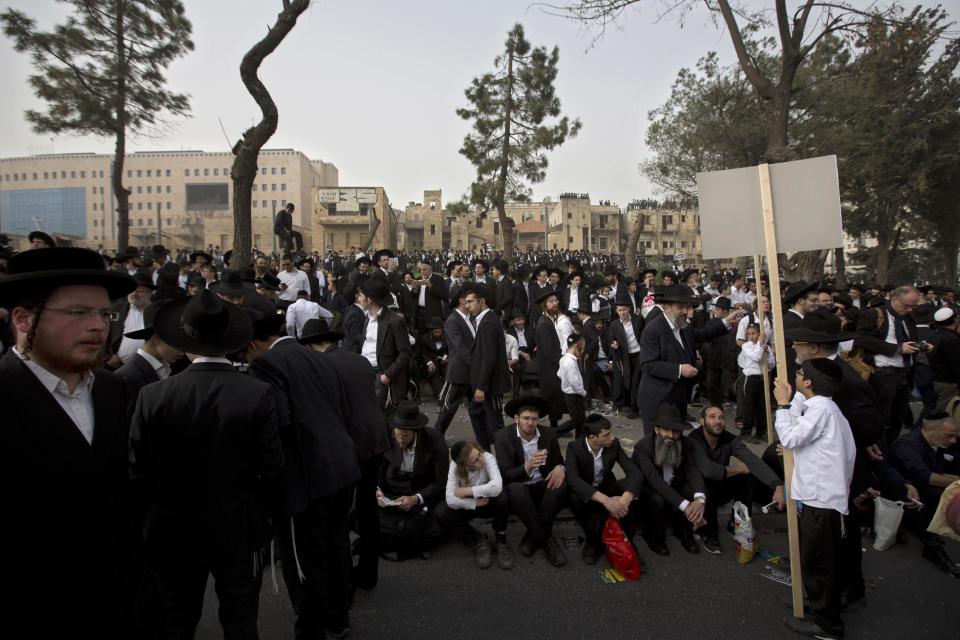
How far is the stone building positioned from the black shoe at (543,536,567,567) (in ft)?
283

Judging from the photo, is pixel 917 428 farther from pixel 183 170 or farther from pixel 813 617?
pixel 183 170

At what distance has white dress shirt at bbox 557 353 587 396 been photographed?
23.0ft

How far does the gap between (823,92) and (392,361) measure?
22.9 meters

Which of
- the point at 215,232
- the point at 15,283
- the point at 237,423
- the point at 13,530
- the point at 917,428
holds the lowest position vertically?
the point at 917,428

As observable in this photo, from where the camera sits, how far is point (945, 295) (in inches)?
450

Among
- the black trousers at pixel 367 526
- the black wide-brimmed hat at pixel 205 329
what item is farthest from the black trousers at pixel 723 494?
the black wide-brimmed hat at pixel 205 329

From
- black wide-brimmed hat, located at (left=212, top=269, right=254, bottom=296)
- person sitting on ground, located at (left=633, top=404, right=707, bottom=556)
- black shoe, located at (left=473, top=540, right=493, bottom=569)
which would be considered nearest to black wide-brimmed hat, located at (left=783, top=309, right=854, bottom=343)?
person sitting on ground, located at (left=633, top=404, right=707, bottom=556)

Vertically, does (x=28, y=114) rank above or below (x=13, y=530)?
above

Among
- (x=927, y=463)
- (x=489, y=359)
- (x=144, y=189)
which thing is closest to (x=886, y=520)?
(x=927, y=463)

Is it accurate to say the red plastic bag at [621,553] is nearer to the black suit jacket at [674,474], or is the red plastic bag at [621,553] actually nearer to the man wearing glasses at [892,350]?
the black suit jacket at [674,474]

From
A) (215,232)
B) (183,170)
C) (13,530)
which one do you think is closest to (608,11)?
(13,530)

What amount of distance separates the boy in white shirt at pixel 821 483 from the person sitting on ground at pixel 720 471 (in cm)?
116

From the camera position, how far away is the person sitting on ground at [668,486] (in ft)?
14.8

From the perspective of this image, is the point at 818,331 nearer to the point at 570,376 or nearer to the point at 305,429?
the point at 570,376
